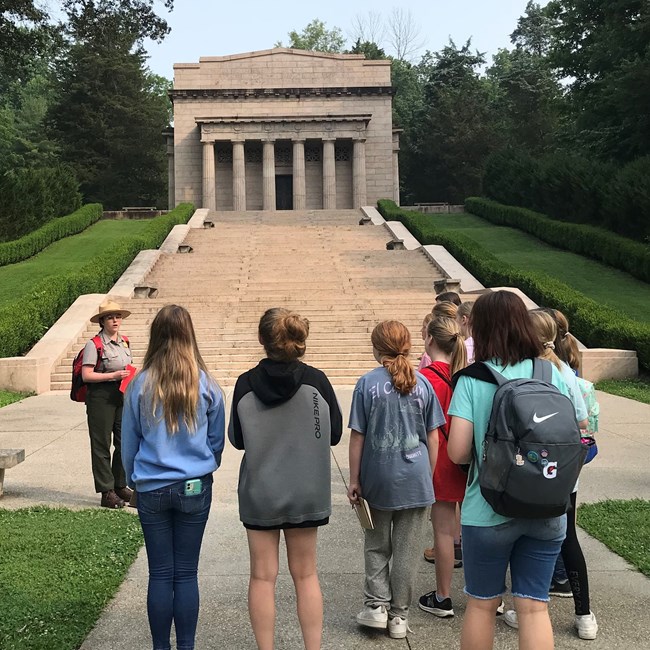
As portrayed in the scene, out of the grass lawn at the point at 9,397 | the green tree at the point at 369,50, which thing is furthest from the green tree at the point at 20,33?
the green tree at the point at 369,50

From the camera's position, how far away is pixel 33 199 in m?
30.2

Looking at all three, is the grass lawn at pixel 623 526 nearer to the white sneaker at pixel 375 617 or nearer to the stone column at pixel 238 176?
the white sneaker at pixel 375 617

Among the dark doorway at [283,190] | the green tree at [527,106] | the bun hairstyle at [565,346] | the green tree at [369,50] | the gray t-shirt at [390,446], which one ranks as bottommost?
the gray t-shirt at [390,446]

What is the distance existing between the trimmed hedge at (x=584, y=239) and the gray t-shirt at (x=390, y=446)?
19141 millimetres

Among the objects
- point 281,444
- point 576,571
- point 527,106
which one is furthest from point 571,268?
point 527,106

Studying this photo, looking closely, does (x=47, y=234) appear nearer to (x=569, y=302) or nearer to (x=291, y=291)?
(x=291, y=291)

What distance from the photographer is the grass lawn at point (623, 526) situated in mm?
5176

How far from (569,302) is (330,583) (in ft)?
41.9

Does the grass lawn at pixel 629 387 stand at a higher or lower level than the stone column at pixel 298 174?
lower

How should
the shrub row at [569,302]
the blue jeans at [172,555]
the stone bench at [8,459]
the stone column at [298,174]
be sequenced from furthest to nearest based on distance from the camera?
1. the stone column at [298,174]
2. the shrub row at [569,302]
3. the stone bench at [8,459]
4. the blue jeans at [172,555]

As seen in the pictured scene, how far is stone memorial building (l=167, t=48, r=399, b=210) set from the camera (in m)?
44.5

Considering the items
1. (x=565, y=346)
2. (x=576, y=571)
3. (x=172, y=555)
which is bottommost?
(x=576, y=571)

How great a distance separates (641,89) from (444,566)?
2308 cm

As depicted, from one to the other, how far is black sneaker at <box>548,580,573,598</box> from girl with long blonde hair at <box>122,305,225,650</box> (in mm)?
2196
